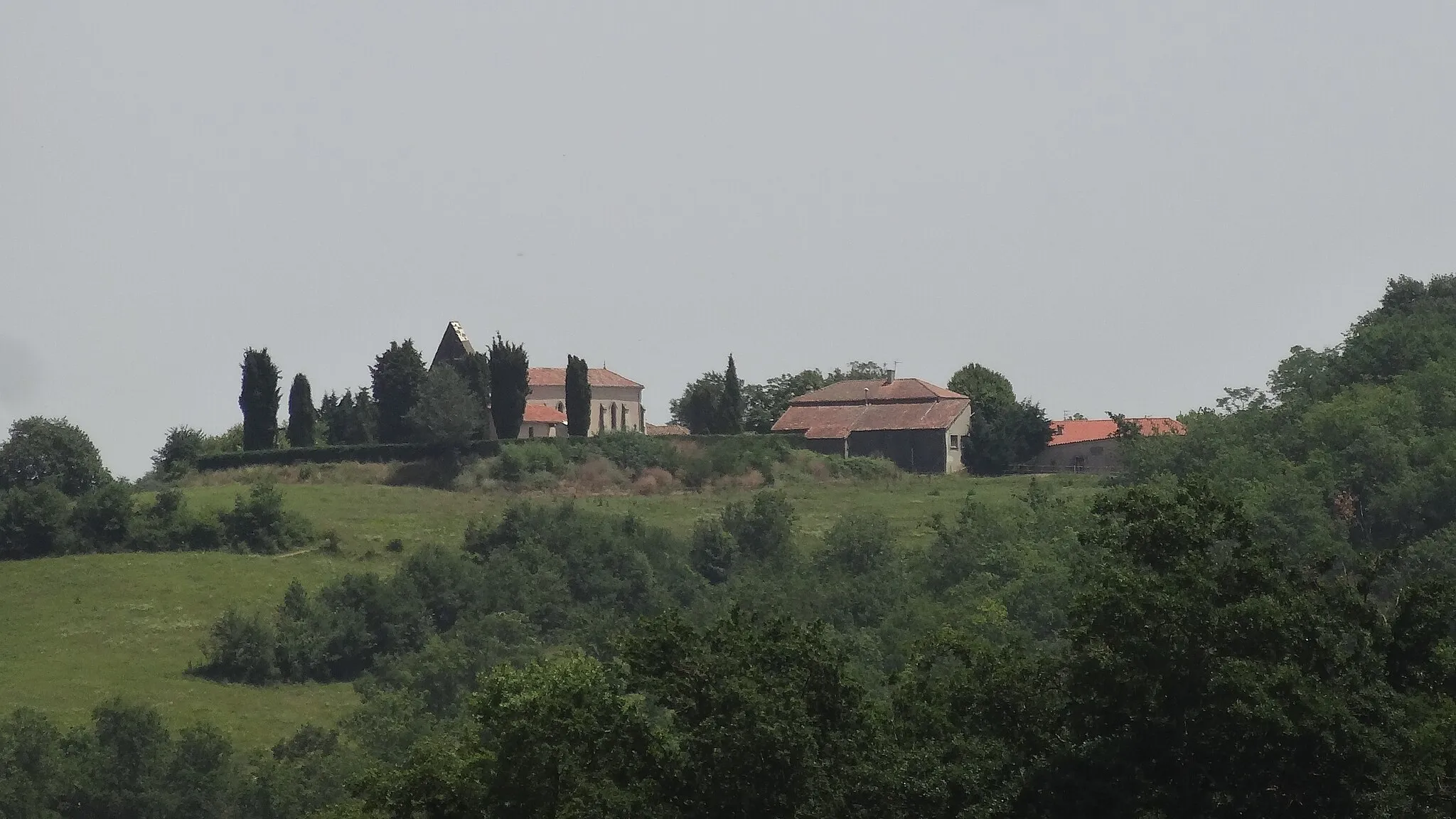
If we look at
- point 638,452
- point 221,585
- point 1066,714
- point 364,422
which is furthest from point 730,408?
point 1066,714

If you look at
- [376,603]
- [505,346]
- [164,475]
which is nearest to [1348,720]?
[376,603]

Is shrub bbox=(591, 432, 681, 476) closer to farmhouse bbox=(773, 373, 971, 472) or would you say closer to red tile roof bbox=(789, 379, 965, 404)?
farmhouse bbox=(773, 373, 971, 472)

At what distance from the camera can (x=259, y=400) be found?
9556 centimetres

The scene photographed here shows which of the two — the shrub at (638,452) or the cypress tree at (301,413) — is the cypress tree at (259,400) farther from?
the shrub at (638,452)

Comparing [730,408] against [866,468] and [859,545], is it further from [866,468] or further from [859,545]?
[859,545]

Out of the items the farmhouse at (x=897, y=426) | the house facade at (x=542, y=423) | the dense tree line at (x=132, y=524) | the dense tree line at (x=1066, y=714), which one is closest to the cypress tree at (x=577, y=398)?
the house facade at (x=542, y=423)

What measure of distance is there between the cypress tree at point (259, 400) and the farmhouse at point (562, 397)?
10.2m

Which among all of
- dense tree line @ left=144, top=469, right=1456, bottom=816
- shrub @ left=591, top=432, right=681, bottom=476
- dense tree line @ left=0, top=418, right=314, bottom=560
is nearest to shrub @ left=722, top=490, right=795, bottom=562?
shrub @ left=591, top=432, right=681, bottom=476

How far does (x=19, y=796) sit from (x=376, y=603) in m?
21.0

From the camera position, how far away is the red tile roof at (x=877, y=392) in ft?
342

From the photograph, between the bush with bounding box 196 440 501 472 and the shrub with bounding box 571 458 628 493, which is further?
the shrub with bounding box 571 458 628 493

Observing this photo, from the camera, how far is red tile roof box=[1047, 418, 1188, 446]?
102875 millimetres

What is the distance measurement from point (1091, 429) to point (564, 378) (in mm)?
26872

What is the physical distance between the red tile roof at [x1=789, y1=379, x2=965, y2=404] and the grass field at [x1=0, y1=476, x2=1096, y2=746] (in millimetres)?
7871
